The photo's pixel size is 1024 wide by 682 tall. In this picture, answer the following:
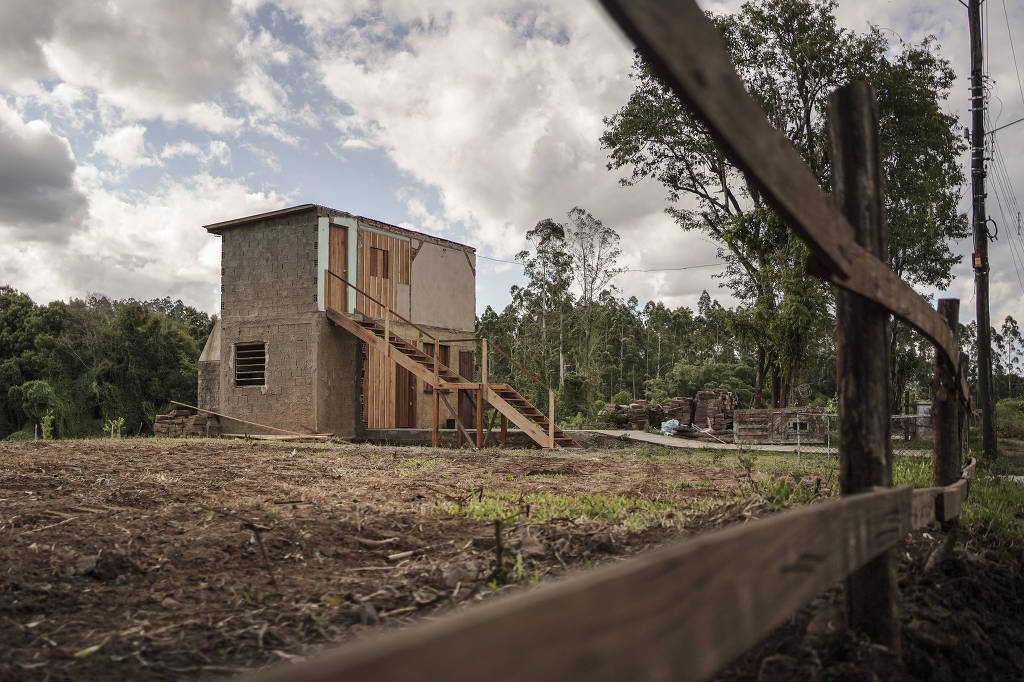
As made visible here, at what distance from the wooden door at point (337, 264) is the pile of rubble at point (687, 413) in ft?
29.9

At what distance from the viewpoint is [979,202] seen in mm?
14172

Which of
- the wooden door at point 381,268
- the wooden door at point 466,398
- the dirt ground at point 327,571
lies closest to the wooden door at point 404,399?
the wooden door at point 466,398

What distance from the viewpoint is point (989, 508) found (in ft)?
18.6

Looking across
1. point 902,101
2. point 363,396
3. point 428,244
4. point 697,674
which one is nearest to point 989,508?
point 697,674

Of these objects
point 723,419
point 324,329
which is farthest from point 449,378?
point 723,419

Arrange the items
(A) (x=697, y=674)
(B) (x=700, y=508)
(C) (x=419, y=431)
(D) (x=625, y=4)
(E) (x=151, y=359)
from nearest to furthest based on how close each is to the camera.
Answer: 1. (A) (x=697, y=674)
2. (D) (x=625, y=4)
3. (B) (x=700, y=508)
4. (C) (x=419, y=431)
5. (E) (x=151, y=359)

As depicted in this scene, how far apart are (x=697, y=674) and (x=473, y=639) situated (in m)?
0.52

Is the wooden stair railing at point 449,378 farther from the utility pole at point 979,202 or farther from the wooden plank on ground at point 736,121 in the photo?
the wooden plank on ground at point 736,121

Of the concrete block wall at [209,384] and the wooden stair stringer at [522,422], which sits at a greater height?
the concrete block wall at [209,384]

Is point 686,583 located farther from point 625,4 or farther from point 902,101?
point 902,101

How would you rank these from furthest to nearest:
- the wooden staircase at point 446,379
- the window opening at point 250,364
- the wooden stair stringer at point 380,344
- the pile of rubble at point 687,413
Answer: the pile of rubble at point 687,413, the window opening at point 250,364, the wooden stair stringer at point 380,344, the wooden staircase at point 446,379

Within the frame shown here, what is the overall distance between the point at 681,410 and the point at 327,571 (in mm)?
18710

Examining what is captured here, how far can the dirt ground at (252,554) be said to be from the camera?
2.79 metres

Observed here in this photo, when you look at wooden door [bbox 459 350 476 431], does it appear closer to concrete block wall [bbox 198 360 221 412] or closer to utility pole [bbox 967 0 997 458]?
concrete block wall [bbox 198 360 221 412]
